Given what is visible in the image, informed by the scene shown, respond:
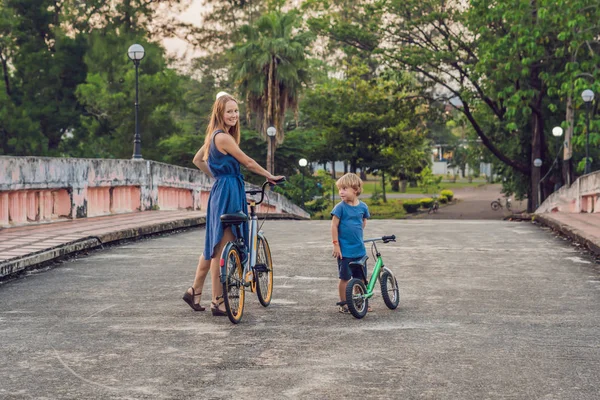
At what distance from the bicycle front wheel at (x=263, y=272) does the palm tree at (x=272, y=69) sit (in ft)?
120

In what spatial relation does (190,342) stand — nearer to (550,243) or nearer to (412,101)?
(550,243)

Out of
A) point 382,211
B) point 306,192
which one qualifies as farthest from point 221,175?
point 382,211

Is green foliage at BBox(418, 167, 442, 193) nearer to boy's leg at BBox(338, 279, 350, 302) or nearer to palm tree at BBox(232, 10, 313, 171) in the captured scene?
palm tree at BBox(232, 10, 313, 171)

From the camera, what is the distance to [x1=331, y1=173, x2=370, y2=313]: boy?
7.11 metres

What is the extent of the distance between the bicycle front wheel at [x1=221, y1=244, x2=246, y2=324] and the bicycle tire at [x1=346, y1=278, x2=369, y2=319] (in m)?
0.85

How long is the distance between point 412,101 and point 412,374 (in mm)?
37046

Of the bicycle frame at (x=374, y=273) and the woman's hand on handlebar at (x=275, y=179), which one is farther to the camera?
the bicycle frame at (x=374, y=273)

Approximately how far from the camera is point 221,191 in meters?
7.05

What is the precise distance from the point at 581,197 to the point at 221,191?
56.8 ft

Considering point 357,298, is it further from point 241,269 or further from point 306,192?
point 306,192

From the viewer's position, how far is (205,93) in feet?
222

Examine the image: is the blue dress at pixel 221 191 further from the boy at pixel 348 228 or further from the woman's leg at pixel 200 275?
the boy at pixel 348 228

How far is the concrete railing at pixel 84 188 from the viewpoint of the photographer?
13.4 m

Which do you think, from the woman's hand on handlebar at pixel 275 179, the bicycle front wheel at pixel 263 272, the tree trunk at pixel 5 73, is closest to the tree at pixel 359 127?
the tree trunk at pixel 5 73
